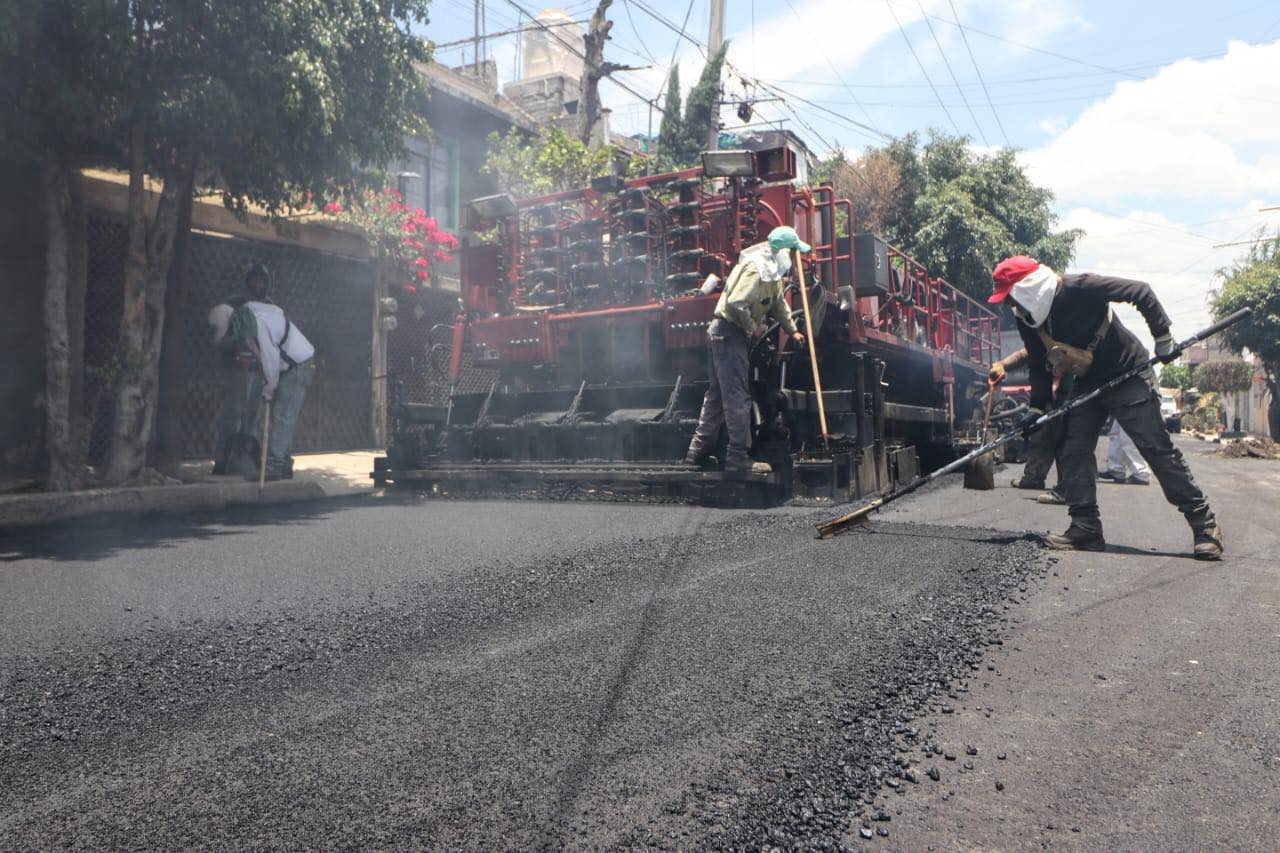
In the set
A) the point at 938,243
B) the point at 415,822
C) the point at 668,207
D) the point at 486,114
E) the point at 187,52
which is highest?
the point at 486,114

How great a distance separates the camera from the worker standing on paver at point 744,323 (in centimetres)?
680

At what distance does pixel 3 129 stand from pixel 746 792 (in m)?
6.79

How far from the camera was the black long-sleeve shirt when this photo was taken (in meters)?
5.08

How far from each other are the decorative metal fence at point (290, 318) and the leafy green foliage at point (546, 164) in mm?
4911

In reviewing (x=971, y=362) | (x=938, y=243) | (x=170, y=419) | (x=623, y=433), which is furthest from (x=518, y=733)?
(x=938, y=243)

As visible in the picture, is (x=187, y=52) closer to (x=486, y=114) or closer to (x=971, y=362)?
(x=971, y=362)

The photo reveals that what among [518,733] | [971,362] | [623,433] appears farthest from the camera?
[971,362]

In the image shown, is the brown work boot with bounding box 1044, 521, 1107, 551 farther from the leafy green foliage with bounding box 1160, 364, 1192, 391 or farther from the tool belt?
the leafy green foliage with bounding box 1160, 364, 1192, 391

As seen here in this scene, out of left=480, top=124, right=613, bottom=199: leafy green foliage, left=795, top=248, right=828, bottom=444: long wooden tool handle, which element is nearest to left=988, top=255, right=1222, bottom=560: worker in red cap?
left=795, top=248, right=828, bottom=444: long wooden tool handle

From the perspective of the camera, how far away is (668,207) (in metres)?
8.05

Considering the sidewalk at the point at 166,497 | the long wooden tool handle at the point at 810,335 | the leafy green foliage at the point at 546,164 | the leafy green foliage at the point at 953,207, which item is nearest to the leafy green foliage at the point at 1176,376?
the leafy green foliage at the point at 953,207

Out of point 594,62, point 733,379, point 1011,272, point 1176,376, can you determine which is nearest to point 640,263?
point 733,379

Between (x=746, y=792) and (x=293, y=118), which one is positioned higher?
(x=293, y=118)

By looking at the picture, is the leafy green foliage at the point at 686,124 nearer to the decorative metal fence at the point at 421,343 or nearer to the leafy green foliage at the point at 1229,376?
the decorative metal fence at the point at 421,343
